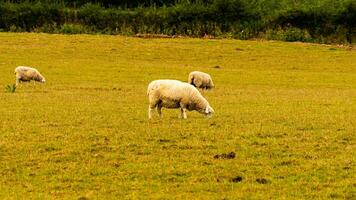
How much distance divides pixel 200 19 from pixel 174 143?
5082 centimetres

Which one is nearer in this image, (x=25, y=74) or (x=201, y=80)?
(x=201, y=80)

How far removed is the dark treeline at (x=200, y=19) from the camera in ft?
203

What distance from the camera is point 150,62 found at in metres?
45.4

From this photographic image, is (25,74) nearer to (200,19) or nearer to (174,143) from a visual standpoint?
→ (174,143)

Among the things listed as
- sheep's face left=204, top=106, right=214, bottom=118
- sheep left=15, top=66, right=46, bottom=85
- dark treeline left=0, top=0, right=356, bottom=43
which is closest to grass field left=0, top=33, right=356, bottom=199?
sheep's face left=204, top=106, right=214, bottom=118

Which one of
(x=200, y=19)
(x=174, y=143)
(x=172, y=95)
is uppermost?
(x=172, y=95)

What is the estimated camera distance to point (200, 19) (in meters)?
64.9

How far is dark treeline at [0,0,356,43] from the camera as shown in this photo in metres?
61.9

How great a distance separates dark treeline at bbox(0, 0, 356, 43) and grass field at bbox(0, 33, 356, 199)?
27696mm

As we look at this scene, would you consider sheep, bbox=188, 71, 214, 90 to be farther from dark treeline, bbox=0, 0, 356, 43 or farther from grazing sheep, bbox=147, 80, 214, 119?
dark treeline, bbox=0, 0, 356, 43

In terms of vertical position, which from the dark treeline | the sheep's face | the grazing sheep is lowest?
the dark treeline

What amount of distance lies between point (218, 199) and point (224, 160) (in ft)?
8.31

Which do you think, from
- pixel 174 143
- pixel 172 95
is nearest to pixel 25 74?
pixel 172 95

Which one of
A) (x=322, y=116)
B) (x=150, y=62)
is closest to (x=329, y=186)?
(x=322, y=116)
